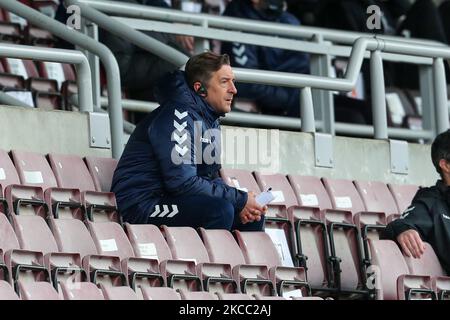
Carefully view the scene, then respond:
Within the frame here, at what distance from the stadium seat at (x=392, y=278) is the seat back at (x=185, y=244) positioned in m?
0.83

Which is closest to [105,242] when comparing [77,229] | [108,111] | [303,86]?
[77,229]

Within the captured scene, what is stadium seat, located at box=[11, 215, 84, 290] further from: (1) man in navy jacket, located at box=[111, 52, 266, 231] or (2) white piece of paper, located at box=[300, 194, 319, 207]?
(2) white piece of paper, located at box=[300, 194, 319, 207]

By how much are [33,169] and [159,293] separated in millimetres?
1448

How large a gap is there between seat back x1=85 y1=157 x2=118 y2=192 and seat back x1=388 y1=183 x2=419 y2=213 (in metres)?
1.74

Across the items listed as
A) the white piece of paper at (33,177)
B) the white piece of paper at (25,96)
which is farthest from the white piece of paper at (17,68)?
the white piece of paper at (33,177)

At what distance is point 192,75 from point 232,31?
69.6 inches

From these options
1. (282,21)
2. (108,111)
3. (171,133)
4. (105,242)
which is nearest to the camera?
(105,242)

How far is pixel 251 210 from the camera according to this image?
8.31 m

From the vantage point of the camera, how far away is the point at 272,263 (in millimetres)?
8180

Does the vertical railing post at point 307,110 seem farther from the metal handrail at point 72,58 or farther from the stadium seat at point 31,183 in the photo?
the stadium seat at point 31,183

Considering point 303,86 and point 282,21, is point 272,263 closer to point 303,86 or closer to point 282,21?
point 303,86

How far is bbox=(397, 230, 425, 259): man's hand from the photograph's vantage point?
8508 mm

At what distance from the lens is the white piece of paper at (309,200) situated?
9.23 metres

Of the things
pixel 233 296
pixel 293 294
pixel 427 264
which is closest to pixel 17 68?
pixel 427 264
